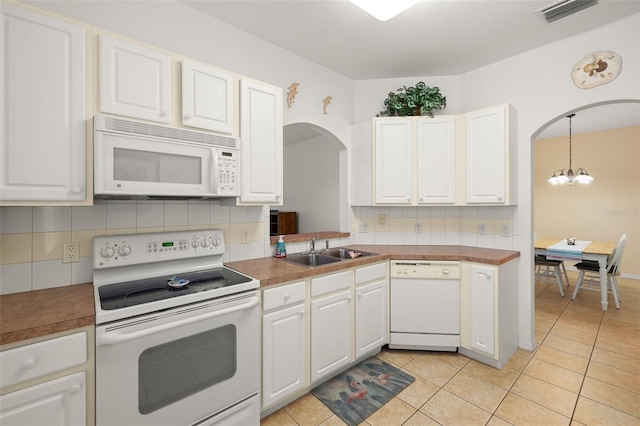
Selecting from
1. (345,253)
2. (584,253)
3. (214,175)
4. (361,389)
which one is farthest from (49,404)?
(584,253)

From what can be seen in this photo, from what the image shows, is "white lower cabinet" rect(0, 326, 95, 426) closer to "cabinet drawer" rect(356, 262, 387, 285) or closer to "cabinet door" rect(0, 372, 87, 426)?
"cabinet door" rect(0, 372, 87, 426)

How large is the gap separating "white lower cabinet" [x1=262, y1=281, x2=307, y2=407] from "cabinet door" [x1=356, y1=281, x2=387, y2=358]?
1.85 ft

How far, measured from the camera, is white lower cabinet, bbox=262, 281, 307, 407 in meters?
1.83

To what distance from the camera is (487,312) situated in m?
2.46

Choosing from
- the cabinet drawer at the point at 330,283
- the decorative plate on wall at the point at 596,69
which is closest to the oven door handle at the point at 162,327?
the cabinet drawer at the point at 330,283

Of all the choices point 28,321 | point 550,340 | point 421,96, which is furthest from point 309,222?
point 28,321

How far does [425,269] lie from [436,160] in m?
1.07

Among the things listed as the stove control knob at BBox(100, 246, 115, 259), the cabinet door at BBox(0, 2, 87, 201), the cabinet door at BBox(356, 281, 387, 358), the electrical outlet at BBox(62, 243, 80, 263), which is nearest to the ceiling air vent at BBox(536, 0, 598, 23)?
the cabinet door at BBox(356, 281, 387, 358)

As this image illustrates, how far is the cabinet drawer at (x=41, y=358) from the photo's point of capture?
1.07 m

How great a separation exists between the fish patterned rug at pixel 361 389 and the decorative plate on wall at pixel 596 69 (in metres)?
2.78

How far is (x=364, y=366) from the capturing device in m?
2.47

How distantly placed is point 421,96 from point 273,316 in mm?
2447

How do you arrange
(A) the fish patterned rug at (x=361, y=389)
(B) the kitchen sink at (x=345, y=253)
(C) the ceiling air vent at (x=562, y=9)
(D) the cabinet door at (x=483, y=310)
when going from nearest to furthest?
(A) the fish patterned rug at (x=361, y=389) → (C) the ceiling air vent at (x=562, y=9) → (D) the cabinet door at (x=483, y=310) → (B) the kitchen sink at (x=345, y=253)

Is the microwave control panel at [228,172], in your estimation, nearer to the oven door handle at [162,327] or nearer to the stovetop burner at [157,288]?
the stovetop burner at [157,288]
